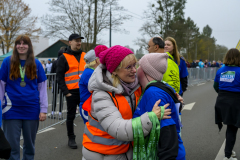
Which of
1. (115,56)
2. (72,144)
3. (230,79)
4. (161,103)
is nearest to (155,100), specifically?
(161,103)

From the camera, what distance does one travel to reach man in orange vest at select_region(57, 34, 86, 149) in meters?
4.57

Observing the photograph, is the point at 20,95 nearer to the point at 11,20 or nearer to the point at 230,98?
the point at 230,98

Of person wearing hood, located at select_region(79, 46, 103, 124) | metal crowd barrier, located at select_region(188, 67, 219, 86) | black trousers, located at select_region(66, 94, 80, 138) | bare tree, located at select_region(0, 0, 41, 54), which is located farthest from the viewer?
bare tree, located at select_region(0, 0, 41, 54)

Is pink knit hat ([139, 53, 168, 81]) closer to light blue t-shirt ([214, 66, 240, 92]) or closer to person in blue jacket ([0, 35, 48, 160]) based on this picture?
person in blue jacket ([0, 35, 48, 160])

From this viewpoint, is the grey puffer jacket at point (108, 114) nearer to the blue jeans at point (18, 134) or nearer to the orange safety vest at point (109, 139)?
the orange safety vest at point (109, 139)

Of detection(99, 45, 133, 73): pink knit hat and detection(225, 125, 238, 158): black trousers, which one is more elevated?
detection(99, 45, 133, 73): pink knit hat

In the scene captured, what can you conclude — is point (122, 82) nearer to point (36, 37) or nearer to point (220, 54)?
point (36, 37)

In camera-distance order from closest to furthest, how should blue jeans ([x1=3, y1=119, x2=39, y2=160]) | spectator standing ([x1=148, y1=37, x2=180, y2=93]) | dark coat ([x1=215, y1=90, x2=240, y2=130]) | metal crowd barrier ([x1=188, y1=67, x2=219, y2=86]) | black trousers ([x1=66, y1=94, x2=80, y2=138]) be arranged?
blue jeans ([x1=3, y1=119, x2=39, y2=160]), spectator standing ([x1=148, y1=37, x2=180, y2=93]), dark coat ([x1=215, y1=90, x2=240, y2=130]), black trousers ([x1=66, y1=94, x2=80, y2=138]), metal crowd barrier ([x1=188, y1=67, x2=219, y2=86])

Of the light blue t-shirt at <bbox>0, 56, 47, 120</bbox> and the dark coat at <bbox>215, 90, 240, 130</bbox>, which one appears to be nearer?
the light blue t-shirt at <bbox>0, 56, 47, 120</bbox>

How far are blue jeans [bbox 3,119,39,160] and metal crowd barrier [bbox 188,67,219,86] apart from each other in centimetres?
1566

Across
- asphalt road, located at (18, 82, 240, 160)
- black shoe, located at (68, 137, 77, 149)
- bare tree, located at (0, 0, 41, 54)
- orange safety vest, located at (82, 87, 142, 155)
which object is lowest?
asphalt road, located at (18, 82, 240, 160)

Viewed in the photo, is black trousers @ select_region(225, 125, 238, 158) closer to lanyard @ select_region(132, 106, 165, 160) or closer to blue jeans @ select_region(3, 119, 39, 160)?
lanyard @ select_region(132, 106, 165, 160)

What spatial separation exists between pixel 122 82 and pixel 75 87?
2916 millimetres

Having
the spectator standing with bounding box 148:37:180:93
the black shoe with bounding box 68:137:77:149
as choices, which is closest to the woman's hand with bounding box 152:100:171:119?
the spectator standing with bounding box 148:37:180:93
